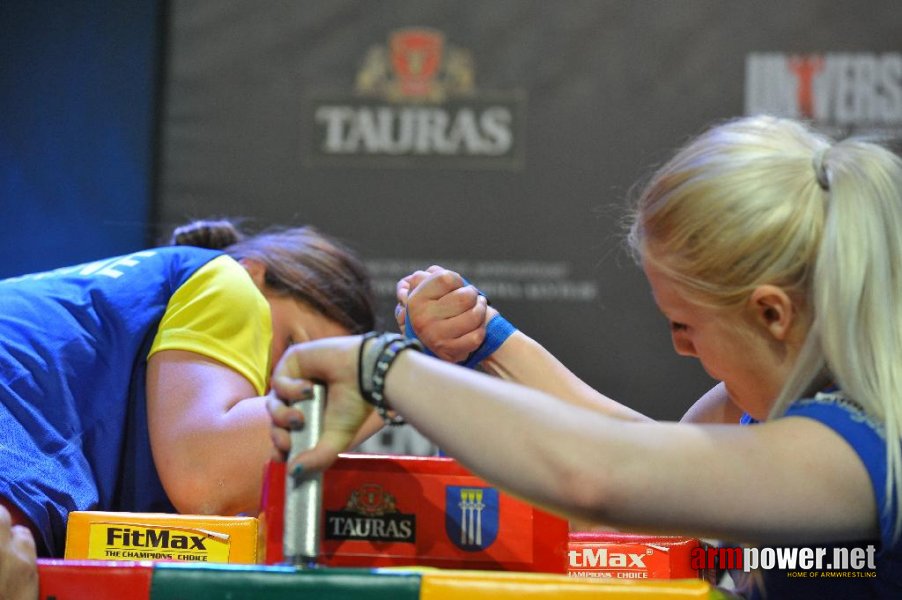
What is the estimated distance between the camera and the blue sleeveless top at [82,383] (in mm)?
1333

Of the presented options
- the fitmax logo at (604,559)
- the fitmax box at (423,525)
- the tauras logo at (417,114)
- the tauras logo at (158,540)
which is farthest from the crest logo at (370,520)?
the tauras logo at (417,114)

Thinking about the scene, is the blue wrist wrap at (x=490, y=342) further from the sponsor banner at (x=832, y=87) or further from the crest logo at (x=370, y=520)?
the sponsor banner at (x=832, y=87)

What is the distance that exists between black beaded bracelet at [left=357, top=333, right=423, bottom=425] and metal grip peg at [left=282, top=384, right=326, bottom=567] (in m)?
0.04

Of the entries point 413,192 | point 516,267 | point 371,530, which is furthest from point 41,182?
point 371,530

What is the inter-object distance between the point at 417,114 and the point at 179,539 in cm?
168

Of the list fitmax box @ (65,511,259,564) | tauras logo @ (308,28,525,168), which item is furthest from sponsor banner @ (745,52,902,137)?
fitmax box @ (65,511,259,564)

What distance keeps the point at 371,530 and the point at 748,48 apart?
1.94 meters

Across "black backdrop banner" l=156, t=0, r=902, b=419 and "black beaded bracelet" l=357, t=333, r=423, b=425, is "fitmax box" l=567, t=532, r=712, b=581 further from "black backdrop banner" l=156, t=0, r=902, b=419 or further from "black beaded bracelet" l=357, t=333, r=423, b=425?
"black backdrop banner" l=156, t=0, r=902, b=419

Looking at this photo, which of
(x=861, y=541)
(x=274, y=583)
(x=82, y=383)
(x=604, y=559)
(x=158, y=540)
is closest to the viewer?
(x=274, y=583)

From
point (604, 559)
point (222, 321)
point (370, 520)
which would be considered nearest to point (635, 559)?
point (604, 559)

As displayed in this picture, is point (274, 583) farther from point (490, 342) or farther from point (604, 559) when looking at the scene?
point (490, 342)

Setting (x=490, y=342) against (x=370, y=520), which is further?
(x=490, y=342)

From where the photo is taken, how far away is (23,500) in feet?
4.07

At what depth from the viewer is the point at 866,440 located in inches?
35.6
